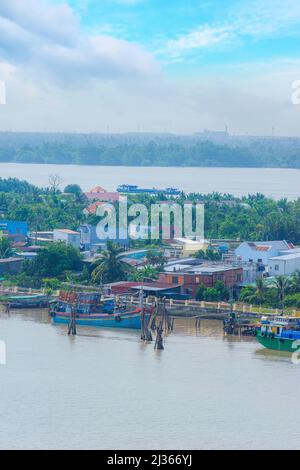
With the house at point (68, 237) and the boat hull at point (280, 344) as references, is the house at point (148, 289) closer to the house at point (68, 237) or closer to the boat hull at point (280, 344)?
the boat hull at point (280, 344)

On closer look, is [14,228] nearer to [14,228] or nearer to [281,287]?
A: [14,228]

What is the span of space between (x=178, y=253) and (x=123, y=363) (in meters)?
7.17

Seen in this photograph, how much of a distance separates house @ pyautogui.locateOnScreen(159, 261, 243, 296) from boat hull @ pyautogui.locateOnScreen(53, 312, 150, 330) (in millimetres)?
1664

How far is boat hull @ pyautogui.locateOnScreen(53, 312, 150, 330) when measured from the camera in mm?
14156

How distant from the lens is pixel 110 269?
16.6 metres

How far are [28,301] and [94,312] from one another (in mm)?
1476

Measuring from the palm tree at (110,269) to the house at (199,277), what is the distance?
24.4 inches

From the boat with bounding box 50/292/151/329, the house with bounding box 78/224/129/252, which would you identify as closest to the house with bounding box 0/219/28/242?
the house with bounding box 78/224/129/252

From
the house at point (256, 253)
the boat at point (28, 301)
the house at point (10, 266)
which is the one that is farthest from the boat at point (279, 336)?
the house at point (10, 266)

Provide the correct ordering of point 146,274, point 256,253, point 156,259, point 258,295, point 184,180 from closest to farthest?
point 258,295, point 146,274, point 256,253, point 156,259, point 184,180

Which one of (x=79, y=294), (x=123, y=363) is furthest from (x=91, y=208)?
(x=123, y=363)

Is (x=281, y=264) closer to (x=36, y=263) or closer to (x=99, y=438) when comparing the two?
(x=36, y=263)

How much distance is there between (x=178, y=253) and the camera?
1872cm

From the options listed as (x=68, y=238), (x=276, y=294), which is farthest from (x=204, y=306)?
(x=68, y=238)
